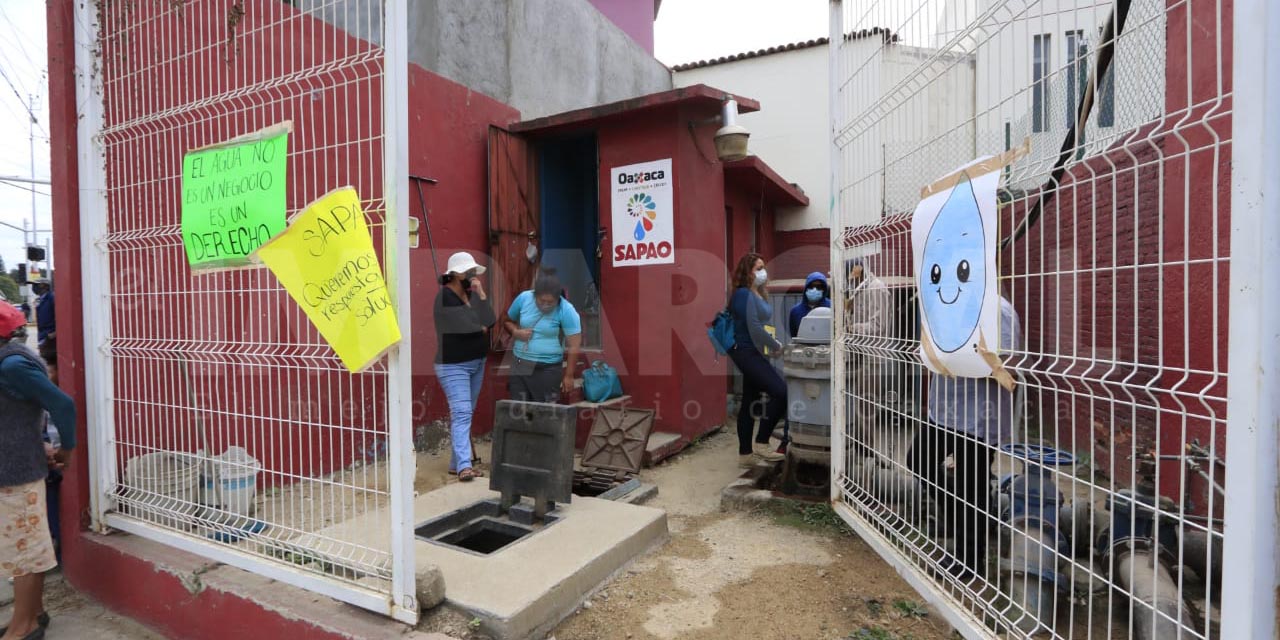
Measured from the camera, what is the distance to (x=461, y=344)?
194 inches

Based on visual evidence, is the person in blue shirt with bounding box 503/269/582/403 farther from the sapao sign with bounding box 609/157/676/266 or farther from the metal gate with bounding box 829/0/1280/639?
the metal gate with bounding box 829/0/1280/639

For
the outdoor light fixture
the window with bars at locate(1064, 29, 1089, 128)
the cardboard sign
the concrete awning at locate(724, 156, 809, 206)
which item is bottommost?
the cardboard sign

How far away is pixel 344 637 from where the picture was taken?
256 cm

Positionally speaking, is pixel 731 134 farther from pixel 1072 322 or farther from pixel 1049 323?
pixel 1072 322

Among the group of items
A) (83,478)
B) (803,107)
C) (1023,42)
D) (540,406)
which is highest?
(803,107)

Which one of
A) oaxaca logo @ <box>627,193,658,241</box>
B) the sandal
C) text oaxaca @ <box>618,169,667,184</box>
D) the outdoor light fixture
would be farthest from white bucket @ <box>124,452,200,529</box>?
the outdoor light fixture

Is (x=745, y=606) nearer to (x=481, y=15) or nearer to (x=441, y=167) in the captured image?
(x=441, y=167)

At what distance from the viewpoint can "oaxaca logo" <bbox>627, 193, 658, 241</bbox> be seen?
20.6ft

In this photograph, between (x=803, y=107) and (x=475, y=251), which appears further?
(x=803, y=107)

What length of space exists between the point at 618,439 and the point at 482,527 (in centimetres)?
151

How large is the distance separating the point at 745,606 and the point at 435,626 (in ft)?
4.57

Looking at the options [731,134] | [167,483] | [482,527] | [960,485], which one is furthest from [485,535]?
[731,134]

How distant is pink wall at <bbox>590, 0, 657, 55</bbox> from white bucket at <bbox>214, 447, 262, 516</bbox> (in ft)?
31.8

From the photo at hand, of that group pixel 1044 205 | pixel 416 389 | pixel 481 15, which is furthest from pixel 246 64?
pixel 481 15
